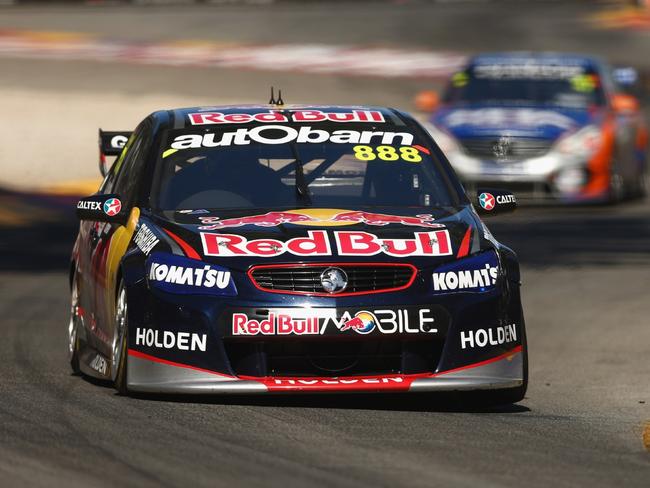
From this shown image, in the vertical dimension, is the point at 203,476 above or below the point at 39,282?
above

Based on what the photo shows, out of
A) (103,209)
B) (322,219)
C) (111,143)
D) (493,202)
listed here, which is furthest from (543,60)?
(322,219)

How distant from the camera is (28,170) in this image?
22.3 metres

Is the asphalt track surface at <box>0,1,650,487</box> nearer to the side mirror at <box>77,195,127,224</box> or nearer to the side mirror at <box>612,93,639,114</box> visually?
the side mirror at <box>77,195,127,224</box>

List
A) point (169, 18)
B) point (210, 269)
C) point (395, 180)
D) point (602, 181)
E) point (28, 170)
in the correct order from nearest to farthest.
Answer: point (210, 269)
point (395, 180)
point (602, 181)
point (28, 170)
point (169, 18)

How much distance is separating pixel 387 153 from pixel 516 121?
945 centimetres

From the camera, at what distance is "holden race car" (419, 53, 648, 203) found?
1827cm

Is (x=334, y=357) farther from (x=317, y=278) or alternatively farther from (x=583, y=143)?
(x=583, y=143)

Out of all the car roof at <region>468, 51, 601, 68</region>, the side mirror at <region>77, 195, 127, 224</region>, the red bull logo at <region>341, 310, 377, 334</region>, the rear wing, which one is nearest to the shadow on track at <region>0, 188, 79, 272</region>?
the rear wing

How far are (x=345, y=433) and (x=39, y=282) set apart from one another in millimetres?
6918

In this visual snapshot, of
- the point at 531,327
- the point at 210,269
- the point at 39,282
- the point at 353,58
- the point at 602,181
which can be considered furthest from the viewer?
the point at 353,58

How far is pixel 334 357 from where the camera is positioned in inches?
309

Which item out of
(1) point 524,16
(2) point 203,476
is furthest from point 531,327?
(1) point 524,16

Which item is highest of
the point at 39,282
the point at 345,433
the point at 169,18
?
the point at 345,433

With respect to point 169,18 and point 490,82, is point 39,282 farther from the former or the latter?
point 169,18
